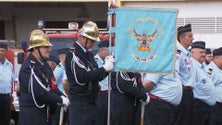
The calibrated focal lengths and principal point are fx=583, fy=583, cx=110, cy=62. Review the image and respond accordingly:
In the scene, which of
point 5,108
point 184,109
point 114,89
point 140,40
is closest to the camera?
point 140,40

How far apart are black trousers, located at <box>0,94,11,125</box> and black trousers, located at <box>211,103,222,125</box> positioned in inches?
147

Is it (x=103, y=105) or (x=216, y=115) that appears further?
(x=103, y=105)

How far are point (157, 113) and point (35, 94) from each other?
70.3 inches

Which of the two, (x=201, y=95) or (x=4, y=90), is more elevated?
(x=201, y=95)

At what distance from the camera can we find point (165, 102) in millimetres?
7988

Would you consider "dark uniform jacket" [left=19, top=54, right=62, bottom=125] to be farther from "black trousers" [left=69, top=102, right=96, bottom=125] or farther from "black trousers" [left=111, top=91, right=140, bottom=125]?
"black trousers" [left=111, top=91, right=140, bottom=125]

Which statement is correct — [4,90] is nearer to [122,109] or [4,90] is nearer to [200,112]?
[122,109]

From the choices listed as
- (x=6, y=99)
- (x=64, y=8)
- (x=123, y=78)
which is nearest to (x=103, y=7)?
(x=64, y=8)

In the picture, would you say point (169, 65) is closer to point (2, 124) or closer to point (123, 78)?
point (123, 78)

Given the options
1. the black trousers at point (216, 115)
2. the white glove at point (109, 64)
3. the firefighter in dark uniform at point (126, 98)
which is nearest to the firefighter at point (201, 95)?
the black trousers at point (216, 115)

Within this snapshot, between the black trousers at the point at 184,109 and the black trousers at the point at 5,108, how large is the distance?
3.58 metres

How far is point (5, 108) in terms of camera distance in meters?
10.7

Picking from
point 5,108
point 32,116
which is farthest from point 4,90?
point 32,116

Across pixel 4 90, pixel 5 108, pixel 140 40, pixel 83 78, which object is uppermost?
pixel 140 40
